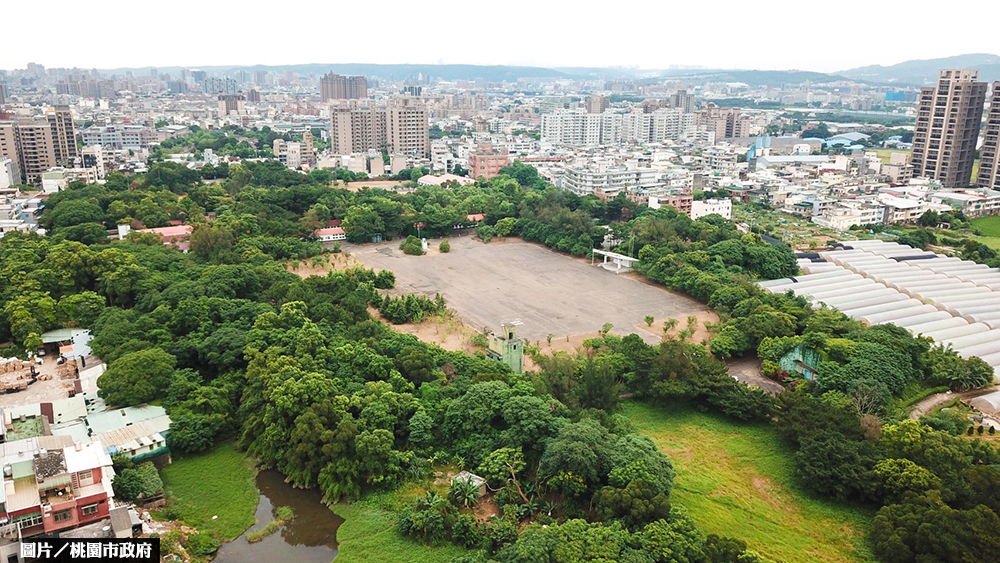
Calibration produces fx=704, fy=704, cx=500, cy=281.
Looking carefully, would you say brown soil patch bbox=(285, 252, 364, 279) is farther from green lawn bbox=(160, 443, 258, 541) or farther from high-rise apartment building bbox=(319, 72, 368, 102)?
high-rise apartment building bbox=(319, 72, 368, 102)

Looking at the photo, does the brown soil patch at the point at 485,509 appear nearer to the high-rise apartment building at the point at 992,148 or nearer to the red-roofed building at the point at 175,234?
the red-roofed building at the point at 175,234

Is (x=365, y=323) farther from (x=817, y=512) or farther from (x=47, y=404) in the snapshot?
(x=817, y=512)

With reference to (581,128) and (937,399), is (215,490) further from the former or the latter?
(581,128)

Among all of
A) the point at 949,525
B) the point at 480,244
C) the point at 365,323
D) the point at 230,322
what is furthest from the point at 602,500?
the point at 480,244

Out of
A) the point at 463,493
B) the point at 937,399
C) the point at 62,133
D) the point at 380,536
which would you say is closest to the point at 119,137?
the point at 62,133

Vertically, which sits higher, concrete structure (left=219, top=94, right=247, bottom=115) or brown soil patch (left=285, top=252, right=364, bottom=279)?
concrete structure (left=219, top=94, right=247, bottom=115)

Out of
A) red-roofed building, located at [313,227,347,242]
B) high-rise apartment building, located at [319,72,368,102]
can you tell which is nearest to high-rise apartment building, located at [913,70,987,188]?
red-roofed building, located at [313,227,347,242]
